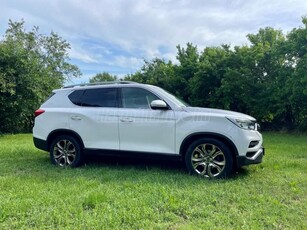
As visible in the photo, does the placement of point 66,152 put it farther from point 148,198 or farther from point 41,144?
point 148,198

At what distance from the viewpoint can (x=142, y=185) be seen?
14.2ft

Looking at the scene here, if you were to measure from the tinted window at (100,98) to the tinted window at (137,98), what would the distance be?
22 cm

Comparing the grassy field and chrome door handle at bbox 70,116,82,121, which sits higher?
chrome door handle at bbox 70,116,82,121

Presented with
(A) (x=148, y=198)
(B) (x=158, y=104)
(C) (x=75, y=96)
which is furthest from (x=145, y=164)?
(A) (x=148, y=198)

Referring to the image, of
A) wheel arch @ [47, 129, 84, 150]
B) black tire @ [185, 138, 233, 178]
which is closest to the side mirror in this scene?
black tire @ [185, 138, 233, 178]

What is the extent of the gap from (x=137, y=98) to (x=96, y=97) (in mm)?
917

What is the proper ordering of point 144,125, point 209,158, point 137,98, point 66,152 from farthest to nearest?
1. point 66,152
2. point 137,98
3. point 144,125
4. point 209,158

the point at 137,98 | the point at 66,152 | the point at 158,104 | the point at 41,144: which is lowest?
the point at 66,152

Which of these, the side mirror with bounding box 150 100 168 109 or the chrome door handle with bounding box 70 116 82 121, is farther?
the chrome door handle with bounding box 70 116 82 121

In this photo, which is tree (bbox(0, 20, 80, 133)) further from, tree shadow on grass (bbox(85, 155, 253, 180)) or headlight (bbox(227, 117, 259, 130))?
headlight (bbox(227, 117, 259, 130))

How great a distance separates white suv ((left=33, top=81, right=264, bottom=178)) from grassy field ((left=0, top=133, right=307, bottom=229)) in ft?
1.20

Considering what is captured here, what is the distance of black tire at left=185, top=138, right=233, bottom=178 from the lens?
4711 millimetres

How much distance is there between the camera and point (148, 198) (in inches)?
147

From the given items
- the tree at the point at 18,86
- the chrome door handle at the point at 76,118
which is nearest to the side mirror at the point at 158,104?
the chrome door handle at the point at 76,118
